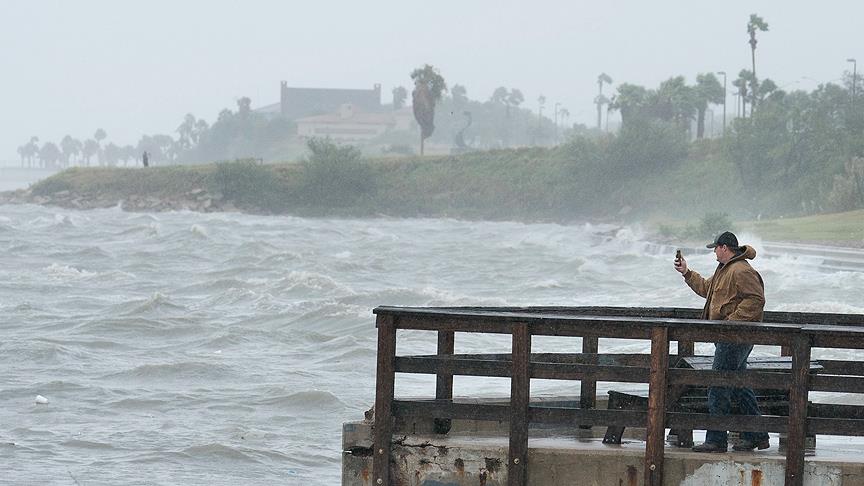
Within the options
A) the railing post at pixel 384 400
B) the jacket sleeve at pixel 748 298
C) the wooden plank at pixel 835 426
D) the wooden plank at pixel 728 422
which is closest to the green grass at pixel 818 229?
the jacket sleeve at pixel 748 298

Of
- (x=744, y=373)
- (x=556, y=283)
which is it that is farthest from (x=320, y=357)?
(x=556, y=283)

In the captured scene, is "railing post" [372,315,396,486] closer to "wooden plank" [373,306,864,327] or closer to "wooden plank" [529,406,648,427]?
"wooden plank" [373,306,864,327]

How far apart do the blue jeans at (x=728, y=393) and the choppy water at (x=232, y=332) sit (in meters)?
5.38

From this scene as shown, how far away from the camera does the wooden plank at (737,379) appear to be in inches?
305

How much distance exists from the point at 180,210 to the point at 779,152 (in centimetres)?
4587

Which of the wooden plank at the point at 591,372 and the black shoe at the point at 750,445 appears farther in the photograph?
the black shoe at the point at 750,445

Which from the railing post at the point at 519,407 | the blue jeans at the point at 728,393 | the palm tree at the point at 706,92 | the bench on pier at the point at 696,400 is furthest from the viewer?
the palm tree at the point at 706,92

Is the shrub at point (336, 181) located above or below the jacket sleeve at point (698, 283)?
below

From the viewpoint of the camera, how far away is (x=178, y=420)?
16.0m

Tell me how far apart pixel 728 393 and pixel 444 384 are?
1.77 metres

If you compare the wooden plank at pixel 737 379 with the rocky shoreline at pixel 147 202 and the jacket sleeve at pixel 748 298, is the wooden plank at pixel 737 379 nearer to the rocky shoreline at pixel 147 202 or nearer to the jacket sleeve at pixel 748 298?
the jacket sleeve at pixel 748 298

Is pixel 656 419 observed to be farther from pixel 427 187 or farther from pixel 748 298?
pixel 427 187

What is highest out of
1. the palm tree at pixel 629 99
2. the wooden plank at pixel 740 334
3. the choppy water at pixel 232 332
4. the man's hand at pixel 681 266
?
the palm tree at pixel 629 99

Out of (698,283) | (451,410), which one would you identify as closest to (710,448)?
(698,283)
